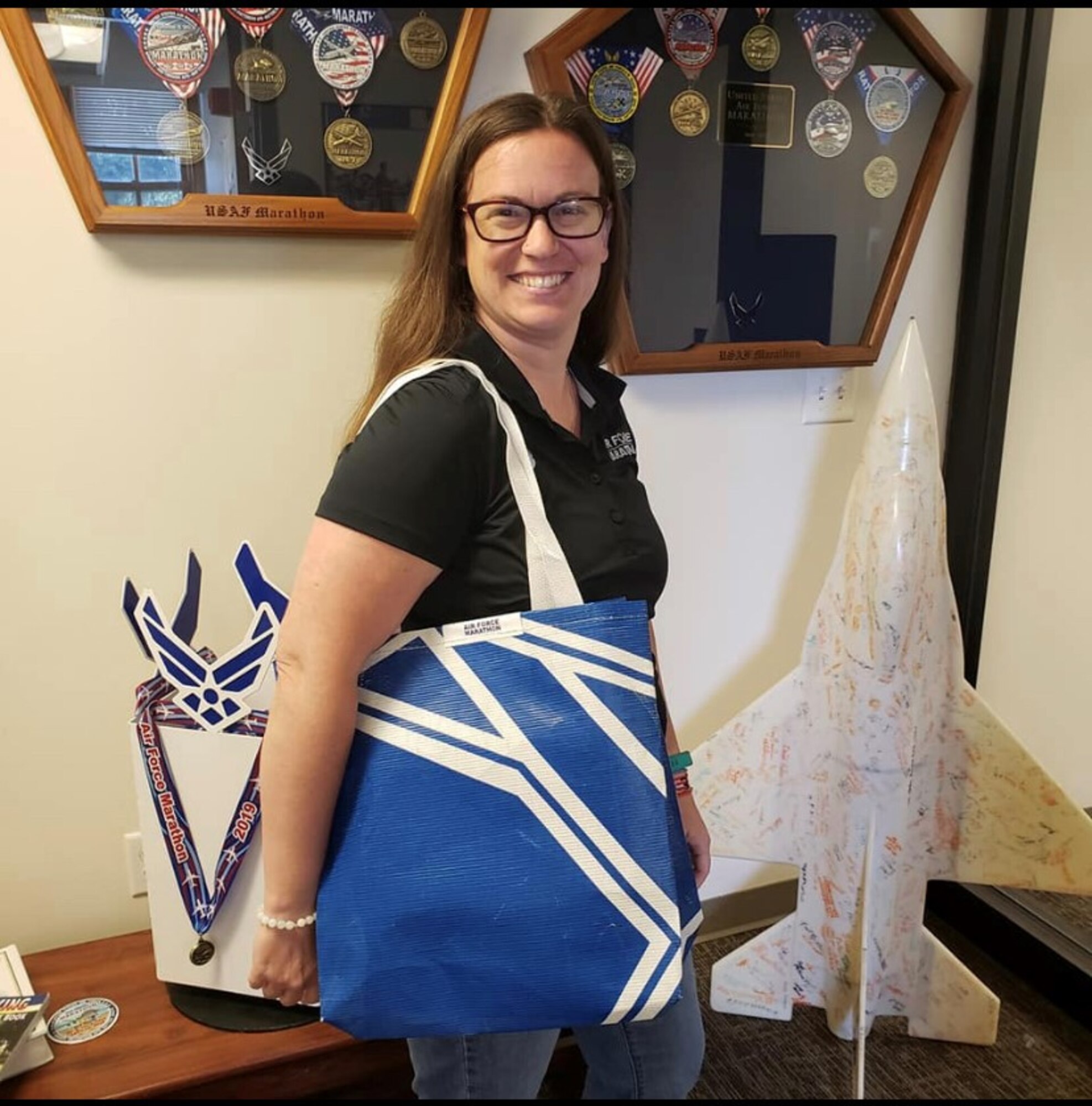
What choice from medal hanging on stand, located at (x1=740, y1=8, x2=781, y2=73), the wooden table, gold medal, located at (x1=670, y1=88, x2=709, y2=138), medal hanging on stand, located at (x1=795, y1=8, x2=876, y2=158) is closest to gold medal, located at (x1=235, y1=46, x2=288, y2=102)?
gold medal, located at (x1=670, y1=88, x2=709, y2=138)

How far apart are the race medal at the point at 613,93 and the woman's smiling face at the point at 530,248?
1.74 ft

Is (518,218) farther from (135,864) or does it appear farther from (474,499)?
(135,864)

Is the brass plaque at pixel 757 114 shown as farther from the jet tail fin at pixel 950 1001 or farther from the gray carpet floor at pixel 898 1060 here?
the gray carpet floor at pixel 898 1060

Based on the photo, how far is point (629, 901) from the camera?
31.0 inches

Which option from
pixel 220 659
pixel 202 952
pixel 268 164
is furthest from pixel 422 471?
pixel 202 952

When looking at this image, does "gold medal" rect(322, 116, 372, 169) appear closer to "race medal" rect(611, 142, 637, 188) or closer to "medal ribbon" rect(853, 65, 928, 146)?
"race medal" rect(611, 142, 637, 188)

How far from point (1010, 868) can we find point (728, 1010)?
540 mm

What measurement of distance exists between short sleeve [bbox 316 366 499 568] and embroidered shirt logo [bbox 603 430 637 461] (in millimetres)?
210

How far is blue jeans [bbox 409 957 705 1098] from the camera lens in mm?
905

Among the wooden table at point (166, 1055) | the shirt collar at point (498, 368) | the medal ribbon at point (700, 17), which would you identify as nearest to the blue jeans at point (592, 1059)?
the wooden table at point (166, 1055)

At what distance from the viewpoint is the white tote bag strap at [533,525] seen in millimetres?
813

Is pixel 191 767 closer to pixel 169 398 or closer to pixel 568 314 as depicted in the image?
pixel 169 398

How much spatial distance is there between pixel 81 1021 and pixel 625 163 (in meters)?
1.48

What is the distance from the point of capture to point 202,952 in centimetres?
126
